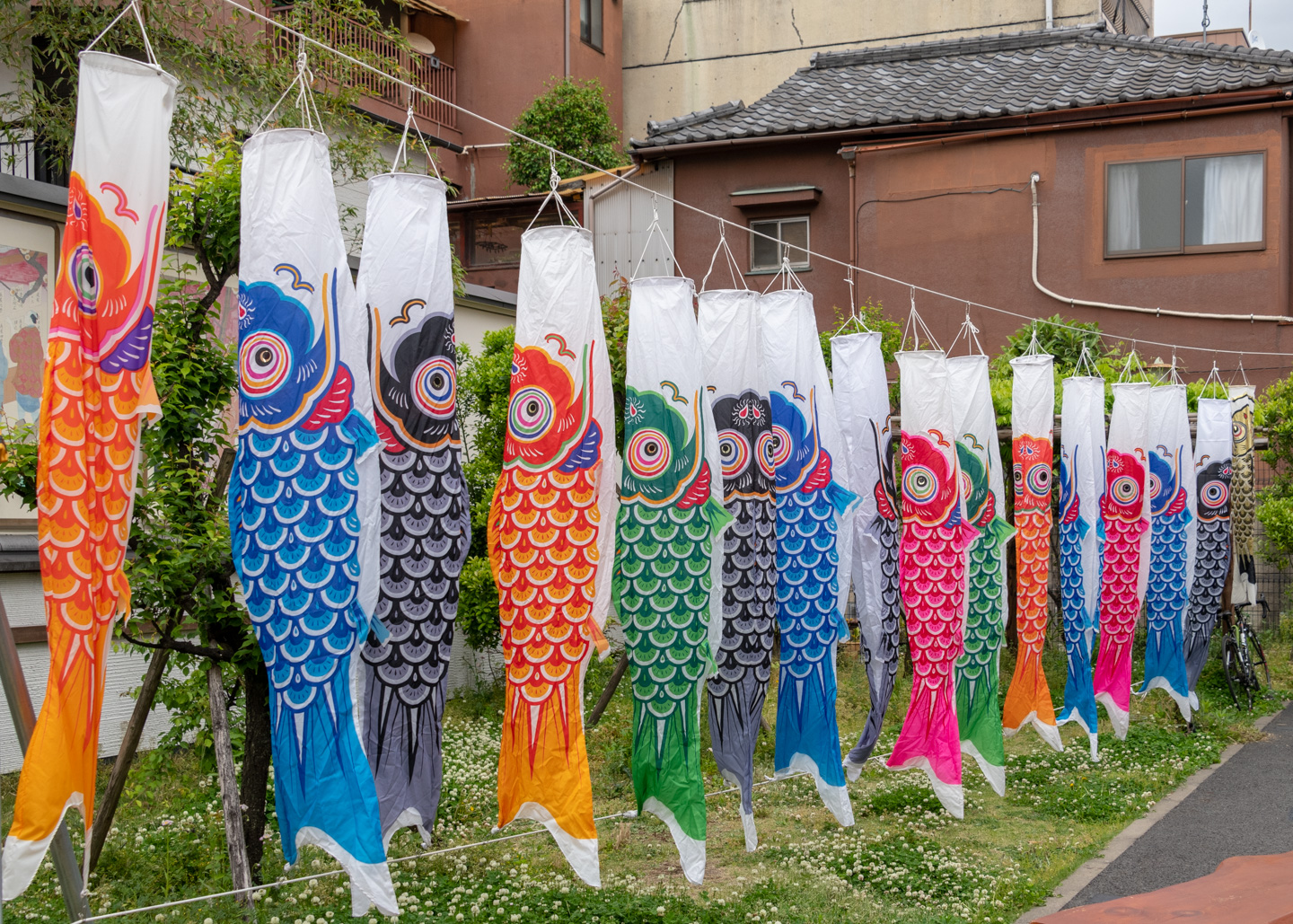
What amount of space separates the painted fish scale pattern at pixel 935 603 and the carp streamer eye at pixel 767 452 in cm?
140

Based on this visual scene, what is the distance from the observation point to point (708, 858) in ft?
24.4

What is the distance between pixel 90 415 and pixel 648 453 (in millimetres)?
2723

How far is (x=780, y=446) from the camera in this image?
6.69 metres

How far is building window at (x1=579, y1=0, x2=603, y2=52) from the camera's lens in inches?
930

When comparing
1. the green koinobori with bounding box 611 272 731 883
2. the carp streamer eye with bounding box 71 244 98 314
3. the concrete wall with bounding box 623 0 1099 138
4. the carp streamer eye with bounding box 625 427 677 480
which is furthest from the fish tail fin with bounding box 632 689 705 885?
the concrete wall with bounding box 623 0 1099 138

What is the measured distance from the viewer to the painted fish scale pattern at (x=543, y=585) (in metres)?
5.32

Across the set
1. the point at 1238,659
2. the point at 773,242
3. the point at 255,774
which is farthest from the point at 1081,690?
the point at 773,242

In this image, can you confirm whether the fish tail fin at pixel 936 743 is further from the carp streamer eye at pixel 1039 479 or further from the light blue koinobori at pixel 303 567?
the light blue koinobori at pixel 303 567

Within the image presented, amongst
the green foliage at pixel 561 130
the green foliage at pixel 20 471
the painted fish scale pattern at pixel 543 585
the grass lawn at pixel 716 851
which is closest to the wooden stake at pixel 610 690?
the grass lawn at pixel 716 851

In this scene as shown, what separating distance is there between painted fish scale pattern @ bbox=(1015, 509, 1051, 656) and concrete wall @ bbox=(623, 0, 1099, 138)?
16046 millimetres

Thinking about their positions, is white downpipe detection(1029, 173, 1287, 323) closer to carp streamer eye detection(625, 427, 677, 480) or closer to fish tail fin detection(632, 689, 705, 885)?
carp streamer eye detection(625, 427, 677, 480)

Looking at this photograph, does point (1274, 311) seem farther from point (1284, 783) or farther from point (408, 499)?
point (408, 499)

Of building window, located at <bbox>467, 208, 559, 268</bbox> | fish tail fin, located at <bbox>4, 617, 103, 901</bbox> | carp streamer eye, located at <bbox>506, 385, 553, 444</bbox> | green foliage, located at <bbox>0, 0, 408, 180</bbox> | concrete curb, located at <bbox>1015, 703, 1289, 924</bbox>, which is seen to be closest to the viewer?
fish tail fin, located at <bbox>4, 617, 103, 901</bbox>

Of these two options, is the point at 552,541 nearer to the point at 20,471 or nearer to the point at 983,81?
the point at 20,471
